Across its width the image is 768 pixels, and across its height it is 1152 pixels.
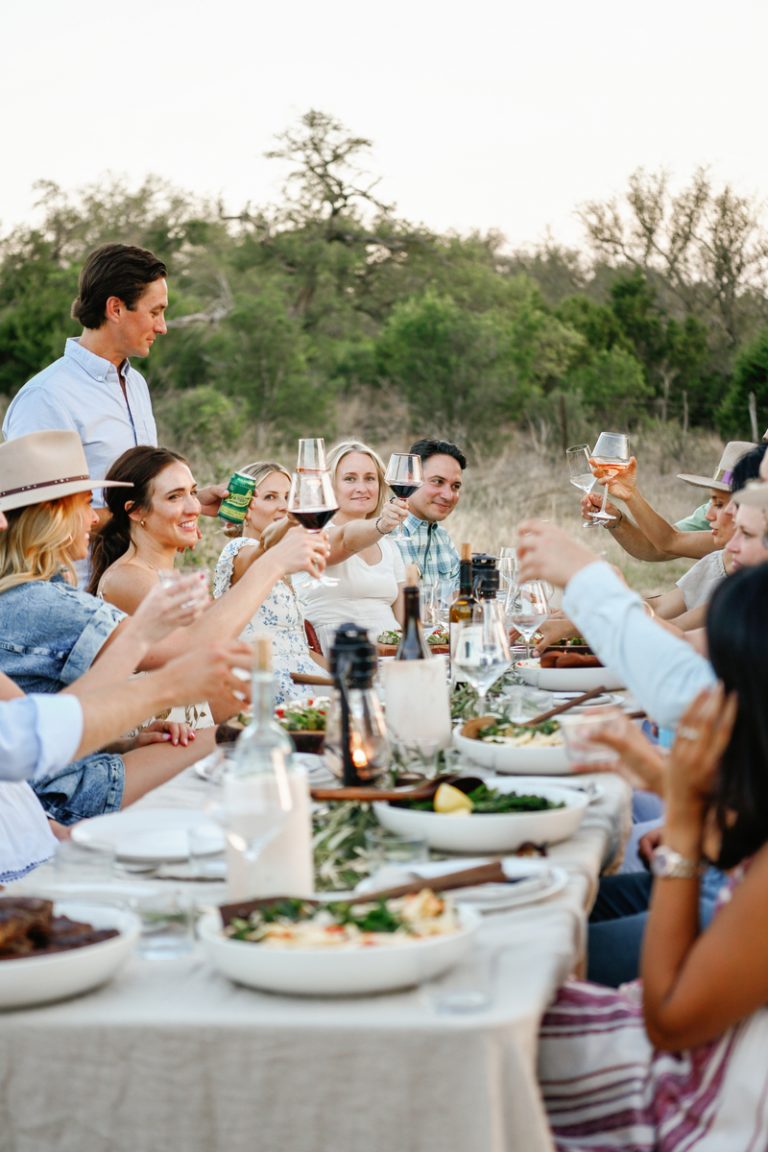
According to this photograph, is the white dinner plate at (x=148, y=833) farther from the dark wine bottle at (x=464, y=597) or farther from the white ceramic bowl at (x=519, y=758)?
the dark wine bottle at (x=464, y=597)

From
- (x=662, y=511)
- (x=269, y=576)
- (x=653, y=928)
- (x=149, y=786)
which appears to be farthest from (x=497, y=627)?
(x=662, y=511)

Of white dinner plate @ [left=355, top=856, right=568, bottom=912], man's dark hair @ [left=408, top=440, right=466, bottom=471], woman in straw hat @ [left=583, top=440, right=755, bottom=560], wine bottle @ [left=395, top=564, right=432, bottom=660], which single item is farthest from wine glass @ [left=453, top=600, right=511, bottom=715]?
man's dark hair @ [left=408, top=440, right=466, bottom=471]

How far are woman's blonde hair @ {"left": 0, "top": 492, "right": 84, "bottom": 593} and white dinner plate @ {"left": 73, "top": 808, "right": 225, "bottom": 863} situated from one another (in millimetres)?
1120

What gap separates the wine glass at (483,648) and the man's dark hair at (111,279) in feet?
8.18

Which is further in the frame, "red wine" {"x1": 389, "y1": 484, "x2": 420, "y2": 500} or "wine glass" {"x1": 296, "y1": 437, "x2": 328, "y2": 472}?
"red wine" {"x1": 389, "y1": 484, "x2": 420, "y2": 500}

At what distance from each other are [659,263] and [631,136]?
1.85 meters

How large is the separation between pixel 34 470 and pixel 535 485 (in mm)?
11744

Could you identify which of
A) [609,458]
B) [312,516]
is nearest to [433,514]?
[609,458]

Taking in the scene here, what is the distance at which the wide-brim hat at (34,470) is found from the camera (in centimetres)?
303

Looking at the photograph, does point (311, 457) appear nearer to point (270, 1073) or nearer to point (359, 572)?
point (270, 1073)

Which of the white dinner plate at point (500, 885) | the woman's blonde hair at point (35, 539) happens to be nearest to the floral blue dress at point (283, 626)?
the woman's blonde hair at point (35, 539)

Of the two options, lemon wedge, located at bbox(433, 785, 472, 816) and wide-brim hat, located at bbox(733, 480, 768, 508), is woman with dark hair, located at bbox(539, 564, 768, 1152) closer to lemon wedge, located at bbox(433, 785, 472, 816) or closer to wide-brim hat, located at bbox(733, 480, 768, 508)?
lemon wedge, located at bbox(433, 785, 472, 816)

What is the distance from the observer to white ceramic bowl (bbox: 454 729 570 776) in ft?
7.86

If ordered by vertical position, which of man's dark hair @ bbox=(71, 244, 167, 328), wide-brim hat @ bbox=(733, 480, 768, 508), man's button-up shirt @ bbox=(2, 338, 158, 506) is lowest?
wide-brim hat @ bbox=(733, 480, 768, 508)
